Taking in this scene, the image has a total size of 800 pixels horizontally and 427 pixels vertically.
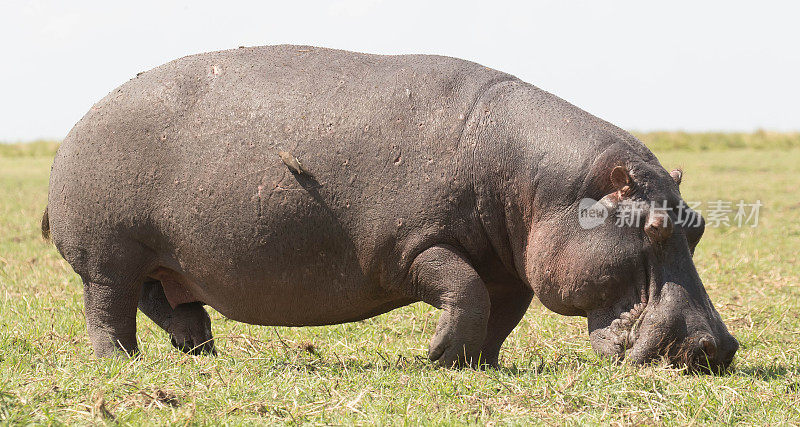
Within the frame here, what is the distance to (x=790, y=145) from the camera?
2520 cm

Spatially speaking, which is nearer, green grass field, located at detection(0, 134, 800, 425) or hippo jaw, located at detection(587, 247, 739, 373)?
green grass field, located at detection(0, 134, 800, 425)

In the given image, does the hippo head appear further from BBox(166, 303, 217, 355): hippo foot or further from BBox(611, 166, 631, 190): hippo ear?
BBox(166, 303, 217, 355): hippo foot

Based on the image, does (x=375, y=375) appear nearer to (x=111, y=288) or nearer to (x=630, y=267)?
(x=630, y=267)

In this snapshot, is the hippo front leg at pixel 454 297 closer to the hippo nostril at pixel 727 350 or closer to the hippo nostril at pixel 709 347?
the hippo nostril at pixel 709 347

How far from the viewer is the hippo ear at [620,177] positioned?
175 inches

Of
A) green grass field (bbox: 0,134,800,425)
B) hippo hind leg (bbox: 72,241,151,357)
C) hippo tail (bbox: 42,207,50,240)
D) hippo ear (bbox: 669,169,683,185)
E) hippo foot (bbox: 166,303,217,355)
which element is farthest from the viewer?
hippo tail (bbox: 42,207,50,240)

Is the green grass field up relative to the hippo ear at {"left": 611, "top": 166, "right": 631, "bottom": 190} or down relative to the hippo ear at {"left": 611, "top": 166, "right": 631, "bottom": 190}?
down

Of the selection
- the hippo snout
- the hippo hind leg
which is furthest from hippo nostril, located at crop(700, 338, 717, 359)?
the hippo hind leg

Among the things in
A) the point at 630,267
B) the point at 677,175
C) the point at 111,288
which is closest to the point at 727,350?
the point at 630,267

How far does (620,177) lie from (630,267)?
44 centimetres

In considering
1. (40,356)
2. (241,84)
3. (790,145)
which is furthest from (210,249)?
(790,145)

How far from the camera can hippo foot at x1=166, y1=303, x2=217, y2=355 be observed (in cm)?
552

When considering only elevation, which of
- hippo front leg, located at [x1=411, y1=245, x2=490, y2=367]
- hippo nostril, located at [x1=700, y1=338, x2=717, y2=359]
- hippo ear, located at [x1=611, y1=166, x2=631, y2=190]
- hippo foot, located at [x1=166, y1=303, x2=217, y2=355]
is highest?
hippo ear, located at [x1=611, y1=166, x2=631, y2=190]

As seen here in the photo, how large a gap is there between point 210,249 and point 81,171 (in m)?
0.89
